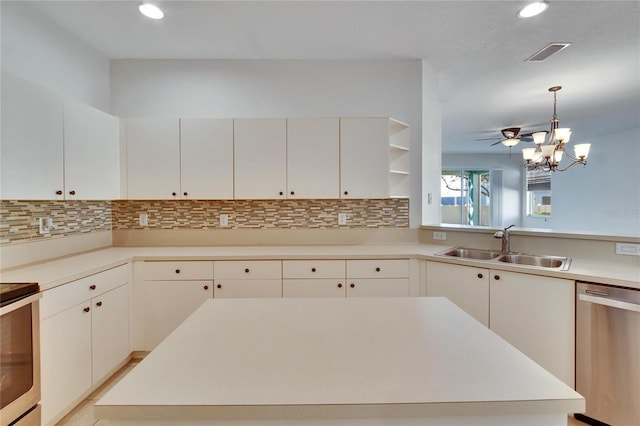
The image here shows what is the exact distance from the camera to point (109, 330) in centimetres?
220

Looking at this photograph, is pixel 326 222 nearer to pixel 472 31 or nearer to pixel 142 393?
pixel 472 31

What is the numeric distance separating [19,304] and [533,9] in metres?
3.64

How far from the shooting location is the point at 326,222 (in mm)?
3121

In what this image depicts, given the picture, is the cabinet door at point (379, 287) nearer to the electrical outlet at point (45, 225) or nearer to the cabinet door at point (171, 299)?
the cabinet door at point (171, 299)

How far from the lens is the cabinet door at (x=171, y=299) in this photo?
2.50 meters

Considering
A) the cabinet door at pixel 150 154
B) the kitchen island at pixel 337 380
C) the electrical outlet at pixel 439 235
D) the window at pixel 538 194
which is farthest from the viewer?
the window at pixel 538 194

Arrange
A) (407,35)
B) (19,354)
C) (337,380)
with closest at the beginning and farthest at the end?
(337,380)
(19,354)
(407,35)

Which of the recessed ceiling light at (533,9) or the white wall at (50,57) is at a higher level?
the recessed ceiling light at (533,9)

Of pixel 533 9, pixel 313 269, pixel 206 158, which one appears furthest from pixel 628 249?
pixel 206 158

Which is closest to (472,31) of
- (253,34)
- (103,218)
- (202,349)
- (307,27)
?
(307,27)

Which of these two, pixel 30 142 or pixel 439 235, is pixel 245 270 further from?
pixel 439 235

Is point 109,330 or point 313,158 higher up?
point 313,158

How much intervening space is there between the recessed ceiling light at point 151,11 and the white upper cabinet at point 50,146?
853mm

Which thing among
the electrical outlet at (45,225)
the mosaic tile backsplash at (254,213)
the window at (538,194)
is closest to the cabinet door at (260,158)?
the mosaic tile backsplash at (254,213)
